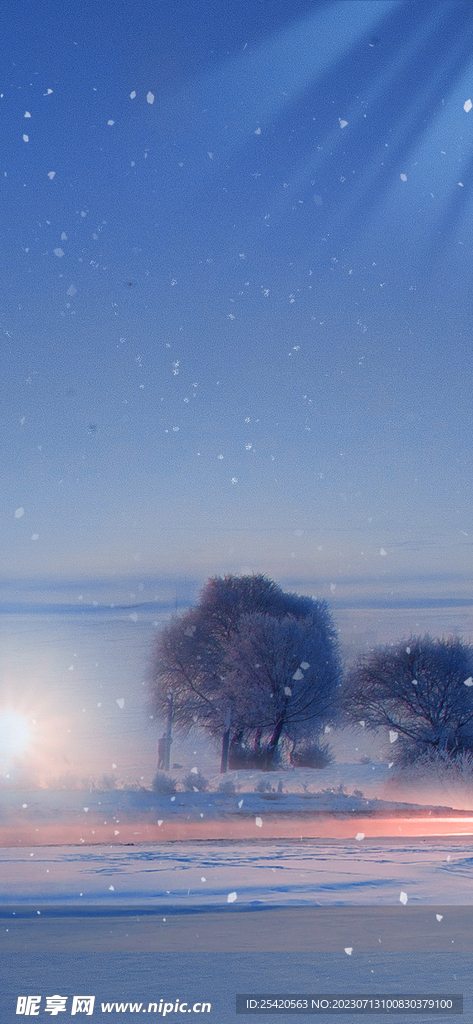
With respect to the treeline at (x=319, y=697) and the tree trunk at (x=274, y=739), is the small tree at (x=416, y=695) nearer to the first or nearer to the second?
the treeline at (x=319, y=697)

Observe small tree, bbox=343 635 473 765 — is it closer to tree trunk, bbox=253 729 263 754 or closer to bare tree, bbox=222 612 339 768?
bare tree, bbox=222 612 339 768

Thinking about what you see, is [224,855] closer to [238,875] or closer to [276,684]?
[238,875]

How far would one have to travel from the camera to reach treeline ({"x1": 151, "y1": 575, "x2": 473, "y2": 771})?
30.3 meters

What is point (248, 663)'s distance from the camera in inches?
1264

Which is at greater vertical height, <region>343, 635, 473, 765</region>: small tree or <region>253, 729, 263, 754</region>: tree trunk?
<region>343, 635, 473, 765</region>: small tree

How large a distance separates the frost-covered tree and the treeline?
4cm

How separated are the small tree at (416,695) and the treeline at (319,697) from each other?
0.03m

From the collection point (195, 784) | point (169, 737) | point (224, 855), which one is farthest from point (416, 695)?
point (224, 855)

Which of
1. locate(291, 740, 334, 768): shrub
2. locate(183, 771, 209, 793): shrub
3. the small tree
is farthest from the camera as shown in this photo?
A: locate(291, 740, 334, 768): shrub

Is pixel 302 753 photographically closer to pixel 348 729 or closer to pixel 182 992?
pixel 348 729

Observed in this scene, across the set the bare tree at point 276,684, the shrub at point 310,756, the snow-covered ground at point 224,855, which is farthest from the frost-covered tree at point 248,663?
the snow-covered ground at point 224,855

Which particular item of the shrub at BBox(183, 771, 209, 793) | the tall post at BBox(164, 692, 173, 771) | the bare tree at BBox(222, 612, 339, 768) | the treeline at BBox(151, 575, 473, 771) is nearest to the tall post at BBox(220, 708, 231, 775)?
the treeline at BBox(151, 575, 473, 771)

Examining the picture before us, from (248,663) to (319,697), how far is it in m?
2.57

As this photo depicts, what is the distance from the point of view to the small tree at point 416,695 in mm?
29891
